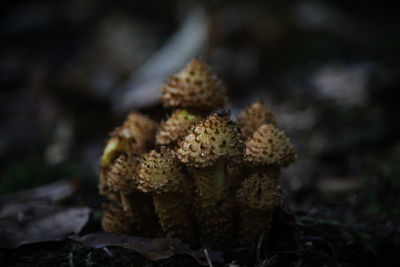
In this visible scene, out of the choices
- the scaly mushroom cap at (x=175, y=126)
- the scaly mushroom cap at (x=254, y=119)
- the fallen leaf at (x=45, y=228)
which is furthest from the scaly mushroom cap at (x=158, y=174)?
the fallen leaf at (x=45, y=228)

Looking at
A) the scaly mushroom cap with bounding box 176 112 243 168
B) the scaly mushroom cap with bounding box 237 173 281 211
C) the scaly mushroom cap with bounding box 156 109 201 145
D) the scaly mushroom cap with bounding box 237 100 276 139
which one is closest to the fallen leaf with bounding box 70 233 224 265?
the scaly mushroom cap with bounding box 237 173 281 211

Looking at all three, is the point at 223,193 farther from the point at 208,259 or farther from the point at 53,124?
the point at 53,124

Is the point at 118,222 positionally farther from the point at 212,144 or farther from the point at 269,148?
the point at 269,148

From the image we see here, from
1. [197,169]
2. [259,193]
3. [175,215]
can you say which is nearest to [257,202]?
[259,193]

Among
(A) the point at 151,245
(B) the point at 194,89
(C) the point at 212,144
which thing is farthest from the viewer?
(B) the point at 194,89

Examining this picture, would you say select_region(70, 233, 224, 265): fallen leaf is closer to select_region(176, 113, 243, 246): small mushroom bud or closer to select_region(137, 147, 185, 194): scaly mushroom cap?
select_region(176, 113, 243, 246): small mushroom bud

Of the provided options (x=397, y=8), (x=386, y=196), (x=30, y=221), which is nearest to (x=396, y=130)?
(x=386, y=196)
